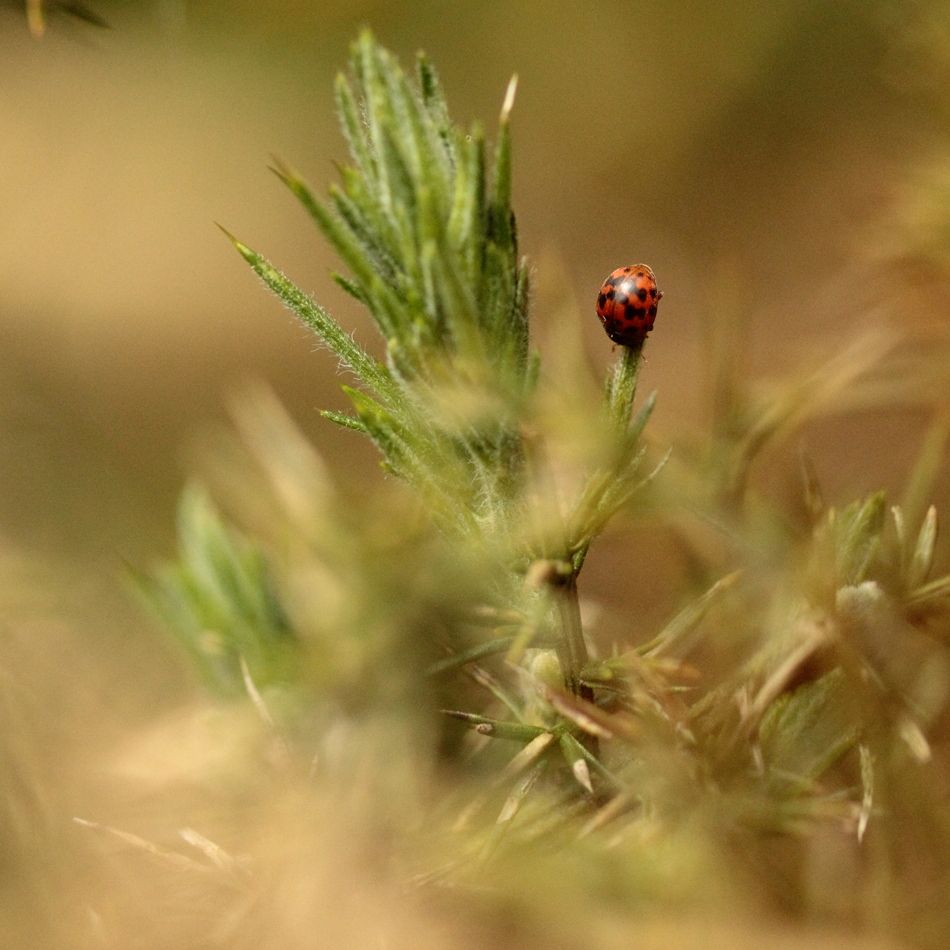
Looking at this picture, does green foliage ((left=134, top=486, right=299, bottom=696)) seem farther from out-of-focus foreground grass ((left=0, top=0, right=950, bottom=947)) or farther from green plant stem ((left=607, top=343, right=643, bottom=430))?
green plant stem ((left=607, top=343, right=643, bottom=430))

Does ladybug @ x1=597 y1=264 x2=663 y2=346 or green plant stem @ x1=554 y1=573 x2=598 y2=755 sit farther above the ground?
ladybug @ x1=597 y1=264 x2=663 y2=346

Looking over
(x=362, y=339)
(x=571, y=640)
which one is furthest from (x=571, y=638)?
(x=362, y=339)

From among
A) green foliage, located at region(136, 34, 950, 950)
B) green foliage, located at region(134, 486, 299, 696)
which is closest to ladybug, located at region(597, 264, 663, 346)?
green foliage, located at region(136, 34, 950, 950)

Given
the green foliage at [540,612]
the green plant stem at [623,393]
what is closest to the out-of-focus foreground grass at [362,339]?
the green foliage at [540,612]

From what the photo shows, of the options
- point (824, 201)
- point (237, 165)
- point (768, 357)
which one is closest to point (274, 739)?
point (768, 357)

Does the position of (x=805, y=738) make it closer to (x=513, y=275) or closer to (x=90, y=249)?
(x=513, y=275)
